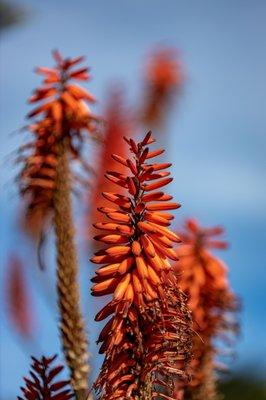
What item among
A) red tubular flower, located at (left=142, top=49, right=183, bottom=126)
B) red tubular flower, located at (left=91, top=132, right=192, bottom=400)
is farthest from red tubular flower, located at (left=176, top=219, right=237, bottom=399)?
red tubular flower, located at (left=142, top=49, right=183, bottom=126)

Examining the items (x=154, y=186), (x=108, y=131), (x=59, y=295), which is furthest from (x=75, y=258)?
(x=108, y=131)

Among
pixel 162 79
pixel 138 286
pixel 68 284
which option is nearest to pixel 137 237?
pixel 138 286

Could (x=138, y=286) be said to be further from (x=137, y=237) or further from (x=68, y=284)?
(x=68, y=284)

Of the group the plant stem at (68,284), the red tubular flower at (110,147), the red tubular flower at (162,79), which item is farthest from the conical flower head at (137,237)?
the red tubular flower at (162,79)

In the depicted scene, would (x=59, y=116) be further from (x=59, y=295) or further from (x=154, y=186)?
(x=154, y=186)

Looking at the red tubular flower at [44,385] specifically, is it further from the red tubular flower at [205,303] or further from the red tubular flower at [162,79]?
the red tubular flower at [162,79]
